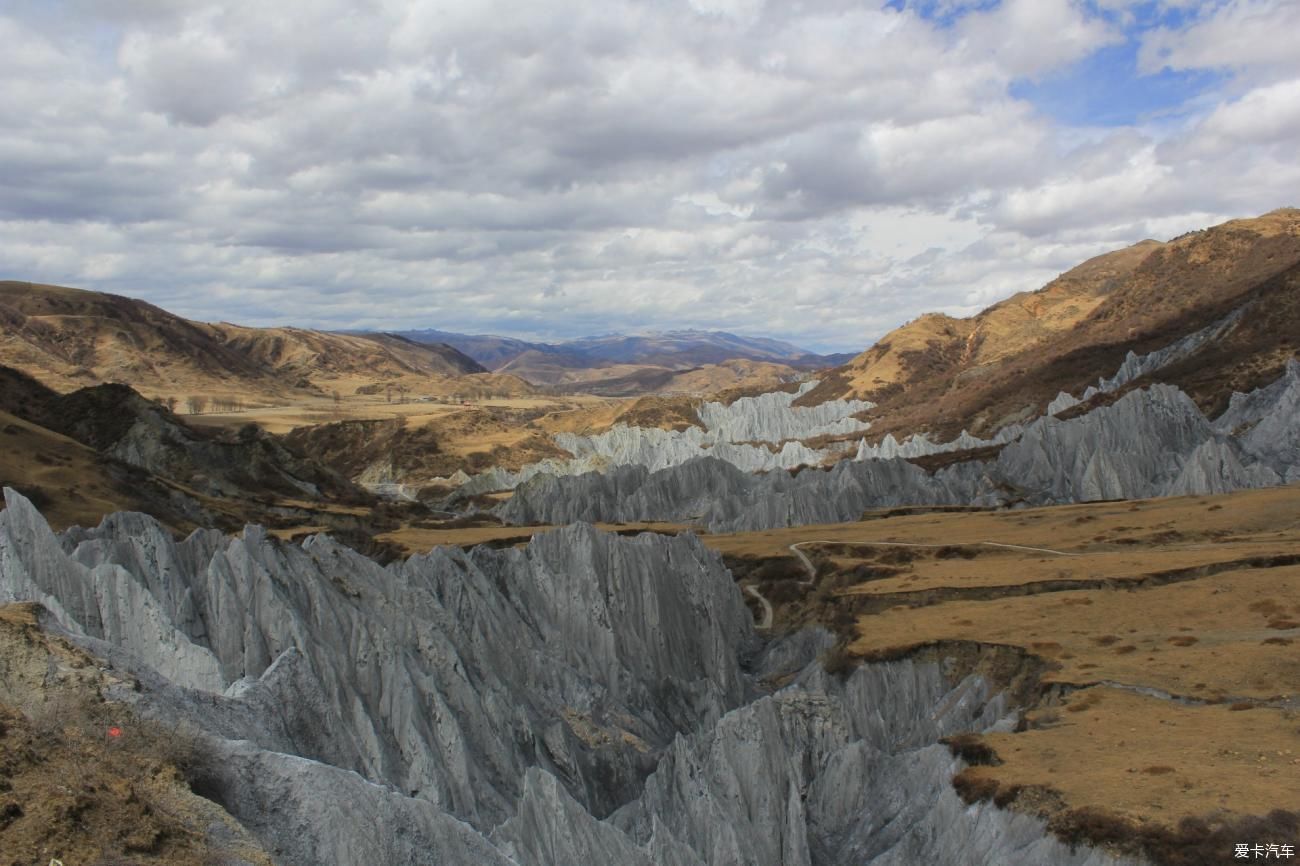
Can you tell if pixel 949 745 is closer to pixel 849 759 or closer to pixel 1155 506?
pixel 849 759

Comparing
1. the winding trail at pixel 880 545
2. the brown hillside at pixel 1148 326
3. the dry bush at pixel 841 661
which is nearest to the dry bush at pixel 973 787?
the dry bush at pixel 841 661

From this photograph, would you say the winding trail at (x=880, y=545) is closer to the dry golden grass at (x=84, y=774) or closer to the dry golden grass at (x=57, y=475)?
the dry golden grass at (x=57, y=475)

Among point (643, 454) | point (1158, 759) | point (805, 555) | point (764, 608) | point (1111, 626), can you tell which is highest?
point (1158, 759)

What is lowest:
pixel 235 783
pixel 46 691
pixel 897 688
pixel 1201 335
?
pixel 897 688

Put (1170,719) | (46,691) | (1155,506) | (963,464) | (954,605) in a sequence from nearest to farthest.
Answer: (46,691)
(1170,719)
(954,605)
(1155,506)
(963,464)

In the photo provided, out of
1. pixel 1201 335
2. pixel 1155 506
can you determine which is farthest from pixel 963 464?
pixel 1201 335

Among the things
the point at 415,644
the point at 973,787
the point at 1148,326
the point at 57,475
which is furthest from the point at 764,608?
the point at 1148,326

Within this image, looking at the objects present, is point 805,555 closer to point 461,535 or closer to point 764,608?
point 764,608
